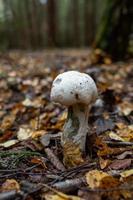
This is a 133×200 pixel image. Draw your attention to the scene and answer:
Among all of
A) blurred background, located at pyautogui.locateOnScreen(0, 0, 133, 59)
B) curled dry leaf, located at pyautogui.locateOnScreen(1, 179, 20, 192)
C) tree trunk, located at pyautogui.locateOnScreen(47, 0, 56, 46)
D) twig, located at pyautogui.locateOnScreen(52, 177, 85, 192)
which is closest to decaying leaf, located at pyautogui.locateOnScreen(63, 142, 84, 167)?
twig, located at pyautogui.locateOnScreen(52, 177, 85, 192)

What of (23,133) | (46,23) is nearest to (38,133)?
(23,133)

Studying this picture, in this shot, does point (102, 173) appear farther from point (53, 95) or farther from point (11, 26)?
point (11, 26)

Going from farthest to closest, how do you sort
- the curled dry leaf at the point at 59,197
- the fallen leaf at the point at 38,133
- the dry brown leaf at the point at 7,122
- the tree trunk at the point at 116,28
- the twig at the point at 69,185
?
1. the tree trunk at the point at 116,28
2. the dry brown leaf at the point at 7,122
3. the fallen leaf at the point at 38,133
4. the twig at the point at 69,185
5. the curled dry leaf at the point at 59,197

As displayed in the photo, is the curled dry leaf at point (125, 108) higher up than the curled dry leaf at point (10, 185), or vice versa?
the curled dry leaf at point (10, 185)

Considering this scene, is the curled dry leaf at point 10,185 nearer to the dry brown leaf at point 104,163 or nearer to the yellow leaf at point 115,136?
the dry brown leaf at point 104,163

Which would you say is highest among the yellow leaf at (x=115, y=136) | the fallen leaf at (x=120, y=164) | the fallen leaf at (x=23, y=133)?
the fallen leaf at (x=120, y=164)

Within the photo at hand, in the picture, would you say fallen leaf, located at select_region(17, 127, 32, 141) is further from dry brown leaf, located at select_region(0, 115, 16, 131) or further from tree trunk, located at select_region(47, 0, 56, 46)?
tree trunk, located at select_region(47, 0, 56, 46)

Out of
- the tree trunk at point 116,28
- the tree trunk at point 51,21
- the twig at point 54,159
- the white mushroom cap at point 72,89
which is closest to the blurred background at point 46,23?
the tree trunk at point 51,21
